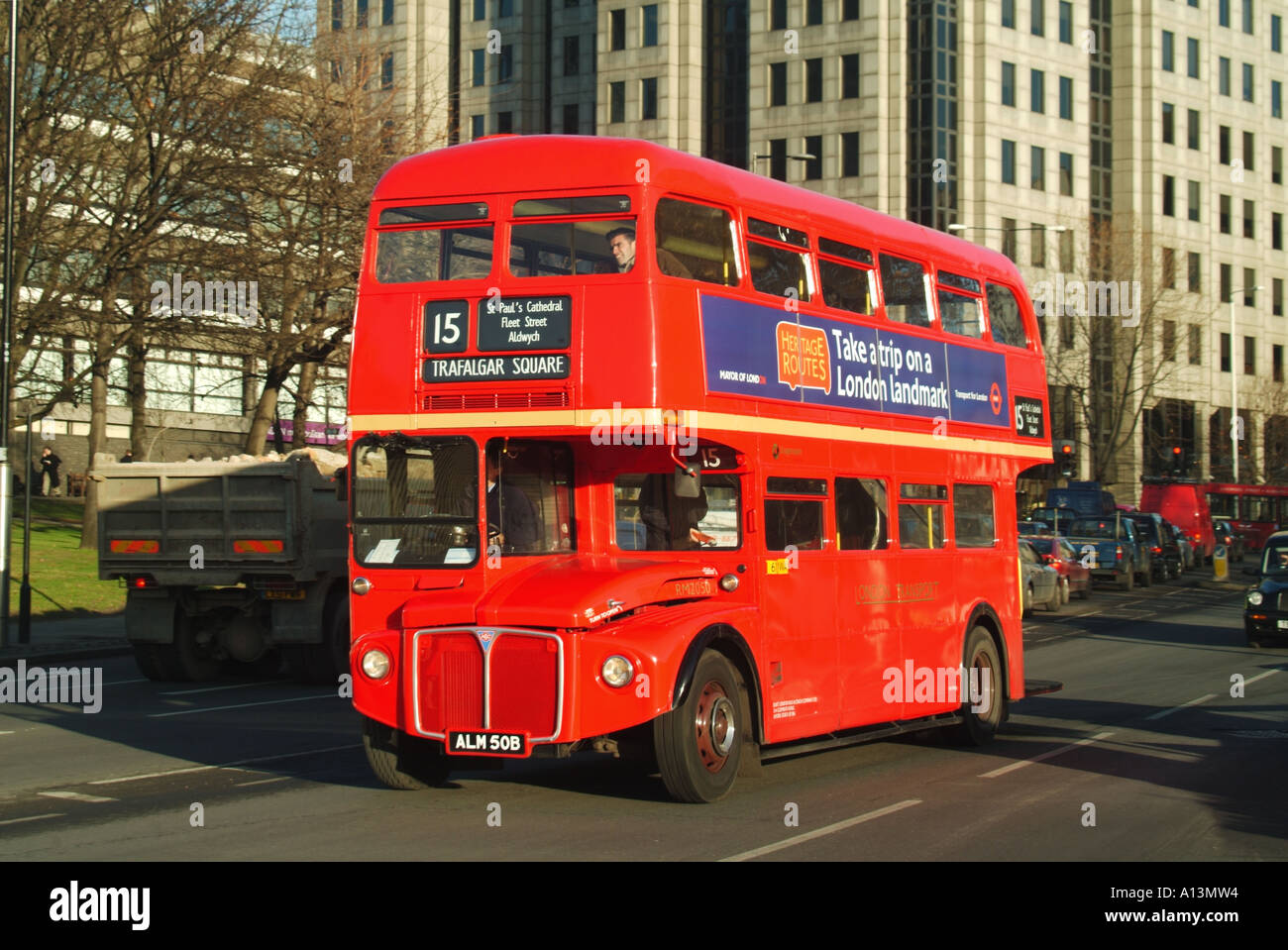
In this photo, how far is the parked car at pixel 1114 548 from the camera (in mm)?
38438

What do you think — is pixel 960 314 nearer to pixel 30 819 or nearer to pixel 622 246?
pixel 622 246

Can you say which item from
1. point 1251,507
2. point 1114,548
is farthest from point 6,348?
point 1251,507

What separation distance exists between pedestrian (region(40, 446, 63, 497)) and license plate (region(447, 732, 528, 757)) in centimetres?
4371

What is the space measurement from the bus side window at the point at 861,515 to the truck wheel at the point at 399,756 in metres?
3.62

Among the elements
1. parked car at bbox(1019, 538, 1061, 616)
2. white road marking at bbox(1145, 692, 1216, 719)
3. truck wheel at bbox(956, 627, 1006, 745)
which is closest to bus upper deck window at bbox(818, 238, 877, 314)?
truck wheel at bbox(956, 627, 1006, 745)

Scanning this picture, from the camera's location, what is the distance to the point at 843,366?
39.7 ft

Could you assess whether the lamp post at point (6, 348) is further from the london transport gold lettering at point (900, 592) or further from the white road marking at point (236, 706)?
the london transport gold lettering at point (900, 592)

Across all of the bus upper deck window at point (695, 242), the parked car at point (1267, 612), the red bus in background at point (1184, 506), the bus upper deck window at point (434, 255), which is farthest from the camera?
the red bus in background at point (1184, 506)

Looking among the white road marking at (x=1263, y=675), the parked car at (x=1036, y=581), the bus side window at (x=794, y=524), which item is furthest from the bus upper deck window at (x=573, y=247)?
the parked car at (x=1036, y=581)

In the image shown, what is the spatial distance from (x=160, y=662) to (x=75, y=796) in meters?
8.30

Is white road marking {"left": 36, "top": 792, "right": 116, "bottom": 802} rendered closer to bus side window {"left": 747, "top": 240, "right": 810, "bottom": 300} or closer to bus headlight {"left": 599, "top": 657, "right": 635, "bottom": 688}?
bus headlight {"left": 599, "top": 657, "right": 635, "bottom": 688}

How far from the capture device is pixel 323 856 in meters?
8.41

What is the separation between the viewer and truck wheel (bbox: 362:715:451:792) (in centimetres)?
1050
